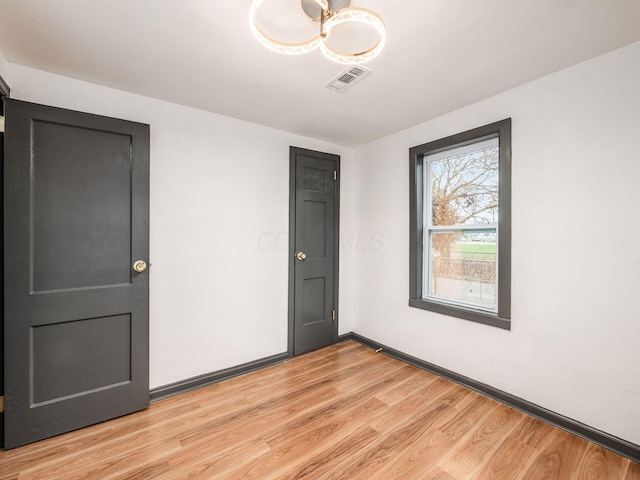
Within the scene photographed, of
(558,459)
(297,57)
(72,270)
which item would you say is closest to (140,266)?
(72,270)

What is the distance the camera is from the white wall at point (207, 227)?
2334 millimetres

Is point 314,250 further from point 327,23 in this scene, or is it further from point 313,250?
point 327,23

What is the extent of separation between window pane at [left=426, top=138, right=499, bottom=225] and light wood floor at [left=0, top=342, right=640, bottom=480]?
1568 mm

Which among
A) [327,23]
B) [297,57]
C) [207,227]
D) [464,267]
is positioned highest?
[297,57]

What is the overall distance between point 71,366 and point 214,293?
3.52ft

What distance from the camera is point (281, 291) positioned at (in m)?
3.09

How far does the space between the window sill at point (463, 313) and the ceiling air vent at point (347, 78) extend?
2123 millimetres

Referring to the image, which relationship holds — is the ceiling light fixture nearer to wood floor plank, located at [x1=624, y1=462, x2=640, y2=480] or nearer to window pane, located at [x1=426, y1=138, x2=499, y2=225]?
window pane, located at [x1=426, y1=138, x2=499, y2=225]

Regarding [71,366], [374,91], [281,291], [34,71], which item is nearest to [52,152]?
[34,71]

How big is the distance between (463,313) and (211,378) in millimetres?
2365

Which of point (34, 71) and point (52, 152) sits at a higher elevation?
point (34, 71)

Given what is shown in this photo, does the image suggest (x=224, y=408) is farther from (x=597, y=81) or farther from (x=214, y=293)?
(x=597, y=81)

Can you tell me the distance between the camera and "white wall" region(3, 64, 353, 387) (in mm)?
2334

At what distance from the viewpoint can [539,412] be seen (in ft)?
6.82
